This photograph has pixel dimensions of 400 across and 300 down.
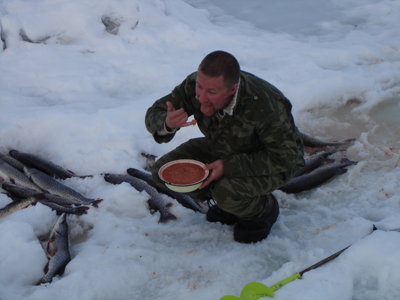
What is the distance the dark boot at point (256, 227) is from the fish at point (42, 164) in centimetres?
210

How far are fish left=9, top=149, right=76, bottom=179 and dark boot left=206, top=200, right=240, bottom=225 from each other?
1.75m

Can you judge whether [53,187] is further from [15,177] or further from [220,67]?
[220,67]

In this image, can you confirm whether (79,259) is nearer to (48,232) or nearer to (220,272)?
(48,232)

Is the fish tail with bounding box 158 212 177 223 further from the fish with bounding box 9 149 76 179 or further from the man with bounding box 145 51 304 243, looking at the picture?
the fish with bounding box 9 149 76 179

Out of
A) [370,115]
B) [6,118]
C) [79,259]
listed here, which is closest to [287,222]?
[79,259]

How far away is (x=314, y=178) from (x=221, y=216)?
50.0 inches

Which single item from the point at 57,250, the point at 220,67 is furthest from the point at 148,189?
the point at 220,67

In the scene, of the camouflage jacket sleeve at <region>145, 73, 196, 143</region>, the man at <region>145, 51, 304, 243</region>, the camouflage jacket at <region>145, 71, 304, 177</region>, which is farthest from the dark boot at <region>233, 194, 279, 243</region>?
the camouflage jacket sleeve at <region>145, 73, 196, 143</region>

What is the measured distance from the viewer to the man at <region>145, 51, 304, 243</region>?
2.25m

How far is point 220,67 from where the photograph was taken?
216cm

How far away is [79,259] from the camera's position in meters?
2.46

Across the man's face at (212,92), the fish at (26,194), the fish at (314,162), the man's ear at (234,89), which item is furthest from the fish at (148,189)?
the fish at (314,162)

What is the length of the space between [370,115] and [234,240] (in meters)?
3.41

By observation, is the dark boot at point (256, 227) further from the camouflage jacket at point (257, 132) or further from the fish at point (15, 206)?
the fish at point (15, 206)
